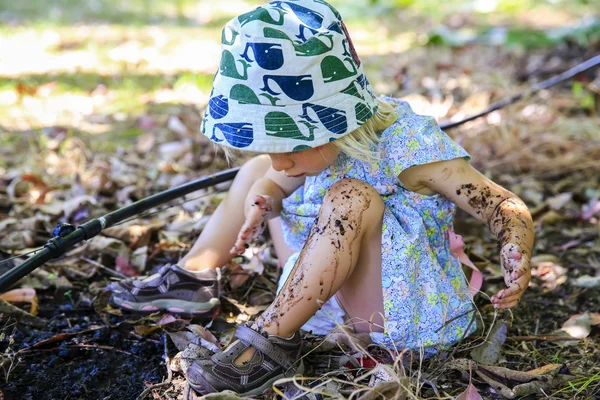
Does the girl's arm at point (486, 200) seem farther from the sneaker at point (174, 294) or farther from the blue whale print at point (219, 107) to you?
the sneaker at point (174, 294)

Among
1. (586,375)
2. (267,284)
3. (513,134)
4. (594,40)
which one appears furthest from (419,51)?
(586,375)

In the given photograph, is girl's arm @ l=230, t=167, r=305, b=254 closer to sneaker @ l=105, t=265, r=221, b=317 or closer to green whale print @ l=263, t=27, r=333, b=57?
sneaker @ l=105, t=265, r=221, b=317

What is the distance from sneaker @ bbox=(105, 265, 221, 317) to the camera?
197 centimetres

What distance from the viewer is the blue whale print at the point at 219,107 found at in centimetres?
156

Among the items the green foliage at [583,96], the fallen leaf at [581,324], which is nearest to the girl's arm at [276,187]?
the fallen leaf at [581,324]

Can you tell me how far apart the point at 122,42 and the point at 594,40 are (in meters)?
3.70

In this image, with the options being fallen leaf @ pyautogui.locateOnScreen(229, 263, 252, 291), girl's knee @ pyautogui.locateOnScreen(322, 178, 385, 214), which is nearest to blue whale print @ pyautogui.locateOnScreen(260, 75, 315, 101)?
girl's knee @ pyautogui.locateOnScreen(322, 178, 385, 214)

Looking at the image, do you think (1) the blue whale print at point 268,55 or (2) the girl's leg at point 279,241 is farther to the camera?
(2) the girl's leg at point 279,241

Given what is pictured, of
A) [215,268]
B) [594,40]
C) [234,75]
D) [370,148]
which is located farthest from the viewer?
[594,40]

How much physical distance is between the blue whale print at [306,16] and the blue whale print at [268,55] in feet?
0.28

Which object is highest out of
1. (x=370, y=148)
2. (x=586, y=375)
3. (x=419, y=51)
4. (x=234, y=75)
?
(x=234, y=75)

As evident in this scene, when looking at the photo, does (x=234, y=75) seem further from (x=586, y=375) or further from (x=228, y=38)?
(x=586, y=375)

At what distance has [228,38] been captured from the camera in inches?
61.0

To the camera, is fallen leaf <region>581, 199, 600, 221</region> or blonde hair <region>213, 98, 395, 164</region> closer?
blonde hair <region>213, 98, 395, 164</region>
